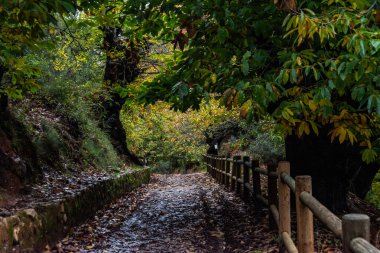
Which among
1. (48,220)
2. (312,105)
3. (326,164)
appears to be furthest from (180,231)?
(312,105)

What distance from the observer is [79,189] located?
26.1 ft

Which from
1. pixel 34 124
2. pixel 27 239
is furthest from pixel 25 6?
pixel 34 124

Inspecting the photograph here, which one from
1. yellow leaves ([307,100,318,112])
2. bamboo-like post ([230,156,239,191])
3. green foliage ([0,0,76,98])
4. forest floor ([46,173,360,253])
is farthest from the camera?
bamboo-like post ([230,156,239,191])

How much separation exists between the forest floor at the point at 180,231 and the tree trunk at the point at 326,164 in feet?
2.94

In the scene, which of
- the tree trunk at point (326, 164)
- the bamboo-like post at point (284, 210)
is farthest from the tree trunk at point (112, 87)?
the bamboo-like post at point (284, 210)

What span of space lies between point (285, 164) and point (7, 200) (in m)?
4.05

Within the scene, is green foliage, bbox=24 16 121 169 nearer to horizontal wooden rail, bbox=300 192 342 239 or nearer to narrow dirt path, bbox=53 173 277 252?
narrow dirt path, bbox=53 173 277 252

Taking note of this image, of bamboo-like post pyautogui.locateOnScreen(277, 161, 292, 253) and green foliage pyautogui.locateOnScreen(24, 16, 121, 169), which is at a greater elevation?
green foliage pyautogui.locateOnScreen(24, 16, 121, 169)

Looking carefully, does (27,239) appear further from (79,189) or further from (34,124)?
(34,124)

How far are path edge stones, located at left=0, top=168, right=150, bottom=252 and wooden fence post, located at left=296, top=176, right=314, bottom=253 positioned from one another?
10.0 ft

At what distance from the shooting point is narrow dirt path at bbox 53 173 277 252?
249 inches

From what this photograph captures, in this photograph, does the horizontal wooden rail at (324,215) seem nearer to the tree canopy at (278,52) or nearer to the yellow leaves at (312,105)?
the tree canopy at (278,52)

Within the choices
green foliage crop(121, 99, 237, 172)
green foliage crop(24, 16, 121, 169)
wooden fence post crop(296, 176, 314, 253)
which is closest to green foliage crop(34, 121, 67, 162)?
green foliage crop(24, 16, 121, 169)

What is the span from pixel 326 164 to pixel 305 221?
345 centimetres
